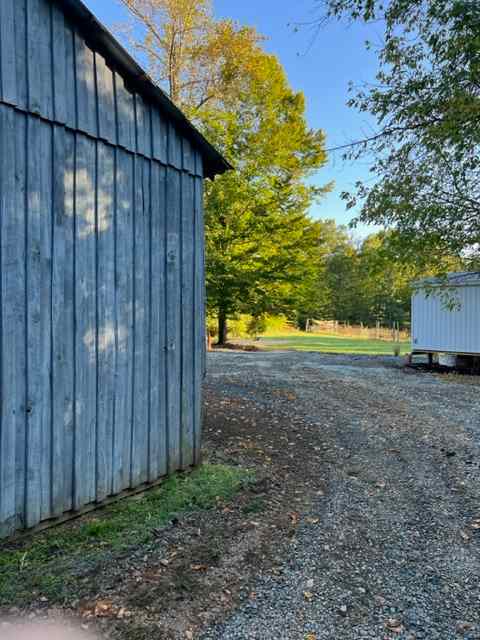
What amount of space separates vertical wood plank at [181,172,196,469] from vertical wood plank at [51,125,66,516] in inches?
49.8

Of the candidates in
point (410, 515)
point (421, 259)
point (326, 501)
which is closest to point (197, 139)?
point (326, 501)

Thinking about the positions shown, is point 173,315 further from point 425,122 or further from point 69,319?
point 425,122

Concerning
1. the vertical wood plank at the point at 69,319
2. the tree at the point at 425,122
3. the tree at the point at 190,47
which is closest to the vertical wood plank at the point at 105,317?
the vertical wood plank at the point at 69,319

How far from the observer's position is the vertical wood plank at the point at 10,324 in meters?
2.81

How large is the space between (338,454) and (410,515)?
60.6 inches

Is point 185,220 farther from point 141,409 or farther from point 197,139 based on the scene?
point 141,409

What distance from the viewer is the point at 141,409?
12.2 feet

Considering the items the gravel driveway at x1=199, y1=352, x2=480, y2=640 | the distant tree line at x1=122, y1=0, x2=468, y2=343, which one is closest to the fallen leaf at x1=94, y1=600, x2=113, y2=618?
the gravel driveway at x1=199, y1=352, x2=480, y2=640

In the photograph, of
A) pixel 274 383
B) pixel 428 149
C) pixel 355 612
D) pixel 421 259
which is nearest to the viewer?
pixel 355 612

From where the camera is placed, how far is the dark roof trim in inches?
125

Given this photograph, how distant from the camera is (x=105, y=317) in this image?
344cm

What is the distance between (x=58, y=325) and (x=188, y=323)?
4.56 ft

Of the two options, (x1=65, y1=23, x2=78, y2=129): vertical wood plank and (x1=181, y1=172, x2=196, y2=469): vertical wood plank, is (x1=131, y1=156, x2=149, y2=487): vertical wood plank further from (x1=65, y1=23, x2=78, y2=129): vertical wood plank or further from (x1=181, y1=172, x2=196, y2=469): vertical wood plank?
(x1=65, y1=23, x2=78, y2=129): vertical wood plank

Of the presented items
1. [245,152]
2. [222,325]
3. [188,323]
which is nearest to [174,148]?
[188,323]
